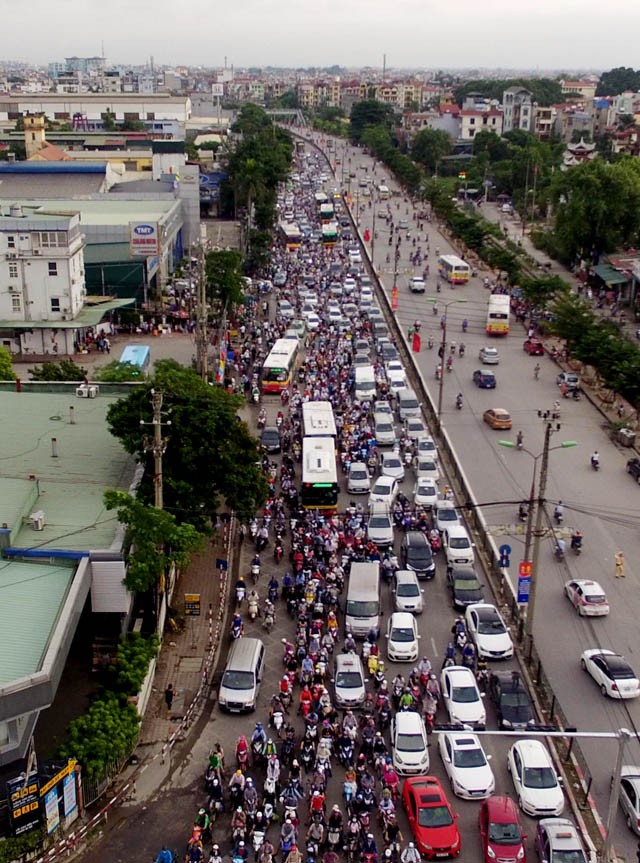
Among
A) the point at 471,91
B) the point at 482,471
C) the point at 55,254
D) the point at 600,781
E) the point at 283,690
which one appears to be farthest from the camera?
the point at 471,91

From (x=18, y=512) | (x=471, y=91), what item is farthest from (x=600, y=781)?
(x=471, y=91)

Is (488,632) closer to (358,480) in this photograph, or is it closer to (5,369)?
(358,480)

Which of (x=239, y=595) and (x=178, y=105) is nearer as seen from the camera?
(x=239, y=595)

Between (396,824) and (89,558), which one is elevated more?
(89,558)

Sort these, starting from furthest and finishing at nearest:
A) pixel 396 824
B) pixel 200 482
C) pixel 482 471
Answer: pixel 482 471 → pixel 200 482 → pixel 396 824

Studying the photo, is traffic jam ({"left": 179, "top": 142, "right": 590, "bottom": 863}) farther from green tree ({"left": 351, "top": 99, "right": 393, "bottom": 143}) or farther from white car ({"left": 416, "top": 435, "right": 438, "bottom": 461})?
green tree ({"left": 351, "top": 99, "right": 393, "bottom": 143})

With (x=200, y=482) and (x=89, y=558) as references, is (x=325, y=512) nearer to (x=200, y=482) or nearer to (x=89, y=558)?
(x=200, y=482)

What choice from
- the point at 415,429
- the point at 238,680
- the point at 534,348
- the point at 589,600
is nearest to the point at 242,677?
the point at 238,680

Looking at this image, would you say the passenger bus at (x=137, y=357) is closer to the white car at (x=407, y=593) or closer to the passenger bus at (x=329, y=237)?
the white car at (x=407, y=593)
